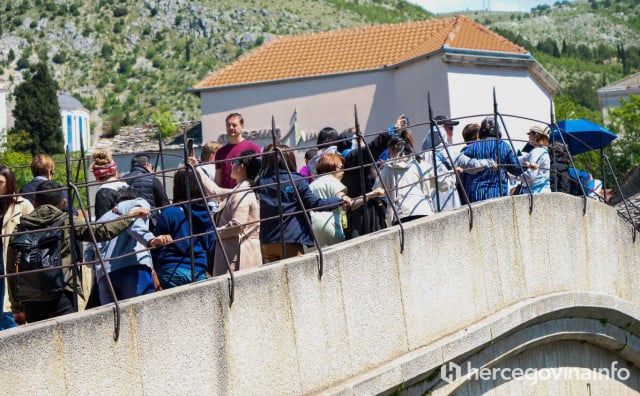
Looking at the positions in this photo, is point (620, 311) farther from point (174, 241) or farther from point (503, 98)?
point (503, 98)

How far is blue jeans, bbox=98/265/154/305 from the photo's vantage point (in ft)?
24.1

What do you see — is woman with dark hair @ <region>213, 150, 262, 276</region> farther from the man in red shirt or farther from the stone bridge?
the man in red shirt

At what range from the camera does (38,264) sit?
23.3 feet

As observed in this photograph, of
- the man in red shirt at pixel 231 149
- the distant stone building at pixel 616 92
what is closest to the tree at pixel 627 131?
the distant stone building at pixel 616 92

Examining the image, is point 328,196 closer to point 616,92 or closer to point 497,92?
point 497,92

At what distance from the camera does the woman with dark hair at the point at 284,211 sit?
325 inches

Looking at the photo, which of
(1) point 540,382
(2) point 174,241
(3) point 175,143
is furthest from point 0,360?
(3) point 175,143

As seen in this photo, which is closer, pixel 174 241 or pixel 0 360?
pixel 0 360

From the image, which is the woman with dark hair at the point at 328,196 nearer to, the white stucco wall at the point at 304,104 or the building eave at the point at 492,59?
the building eave at the point at 492,59

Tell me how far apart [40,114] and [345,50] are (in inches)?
2035

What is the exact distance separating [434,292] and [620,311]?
365 centimetres

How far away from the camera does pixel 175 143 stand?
50.2 m

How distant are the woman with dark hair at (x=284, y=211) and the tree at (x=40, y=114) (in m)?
77.2

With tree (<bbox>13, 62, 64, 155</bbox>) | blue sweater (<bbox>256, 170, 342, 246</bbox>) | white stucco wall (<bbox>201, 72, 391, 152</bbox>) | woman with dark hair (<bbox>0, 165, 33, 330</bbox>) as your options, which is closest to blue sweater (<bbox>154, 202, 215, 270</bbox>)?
blue sweater (<bbox>256, 170, 342, 246</bbox>)
